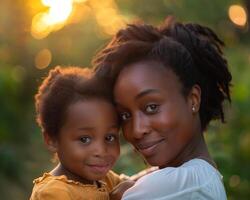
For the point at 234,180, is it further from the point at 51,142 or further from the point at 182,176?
the point at 182,176

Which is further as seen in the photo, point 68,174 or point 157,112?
point 68,174

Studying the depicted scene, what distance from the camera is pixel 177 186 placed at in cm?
246

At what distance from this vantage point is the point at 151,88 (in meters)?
2.60

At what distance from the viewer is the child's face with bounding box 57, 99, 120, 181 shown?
280 centimetres

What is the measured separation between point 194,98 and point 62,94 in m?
0.50

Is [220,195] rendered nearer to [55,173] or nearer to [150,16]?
[55,173]

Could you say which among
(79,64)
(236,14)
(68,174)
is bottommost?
(68,174)

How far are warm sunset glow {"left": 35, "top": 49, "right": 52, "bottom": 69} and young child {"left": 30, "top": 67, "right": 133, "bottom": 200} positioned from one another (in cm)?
535

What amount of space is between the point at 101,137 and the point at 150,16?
4643 mm

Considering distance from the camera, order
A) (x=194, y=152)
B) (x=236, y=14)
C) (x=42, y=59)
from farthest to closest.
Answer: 1. (x=42, y=59)
2. (x=236, y=14)
3. (x=194, y=152)

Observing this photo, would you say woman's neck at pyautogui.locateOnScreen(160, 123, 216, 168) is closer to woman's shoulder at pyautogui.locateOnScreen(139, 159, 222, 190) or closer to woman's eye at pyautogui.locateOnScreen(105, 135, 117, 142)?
woman's shoulder at pyautogui.locateOnScreen(139, 159, 222, 190)

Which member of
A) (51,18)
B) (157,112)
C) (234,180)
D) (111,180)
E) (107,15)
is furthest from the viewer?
(51,18)

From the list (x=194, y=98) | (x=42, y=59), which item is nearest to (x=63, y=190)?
(x=194, y=98)

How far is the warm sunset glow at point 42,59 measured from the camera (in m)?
8.22
